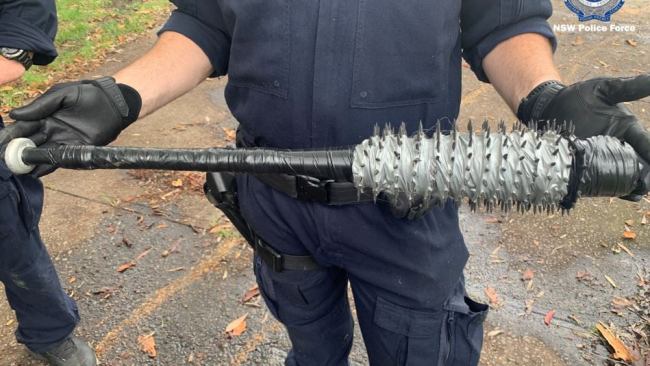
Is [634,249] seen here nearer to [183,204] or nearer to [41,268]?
[183,204]

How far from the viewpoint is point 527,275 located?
159 inches

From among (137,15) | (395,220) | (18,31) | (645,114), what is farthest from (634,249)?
(137,15)

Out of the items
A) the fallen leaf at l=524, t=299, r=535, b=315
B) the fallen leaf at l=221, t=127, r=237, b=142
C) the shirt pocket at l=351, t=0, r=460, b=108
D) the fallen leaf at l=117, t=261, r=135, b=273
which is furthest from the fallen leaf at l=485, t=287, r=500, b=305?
the fallen leaf at l=221, t=127, r=237, b=142

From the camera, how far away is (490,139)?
158 centimetres

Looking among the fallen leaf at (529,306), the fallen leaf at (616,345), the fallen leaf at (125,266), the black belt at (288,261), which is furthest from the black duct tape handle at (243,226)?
the fallen leaf at (616,345)

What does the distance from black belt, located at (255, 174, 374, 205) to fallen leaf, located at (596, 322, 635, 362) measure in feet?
7.64

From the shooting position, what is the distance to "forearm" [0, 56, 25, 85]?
273 centimetres

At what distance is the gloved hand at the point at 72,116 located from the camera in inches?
76.0

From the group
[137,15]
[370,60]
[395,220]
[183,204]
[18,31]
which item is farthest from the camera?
[137,15]

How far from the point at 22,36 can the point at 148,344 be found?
203 cm

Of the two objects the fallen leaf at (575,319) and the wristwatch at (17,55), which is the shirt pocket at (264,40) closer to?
the wristwatch at (17,55)

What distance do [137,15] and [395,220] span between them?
8.08 m

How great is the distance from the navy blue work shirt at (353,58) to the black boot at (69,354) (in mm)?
2144

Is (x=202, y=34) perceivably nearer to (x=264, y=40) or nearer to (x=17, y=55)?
(x=264, y=40)
